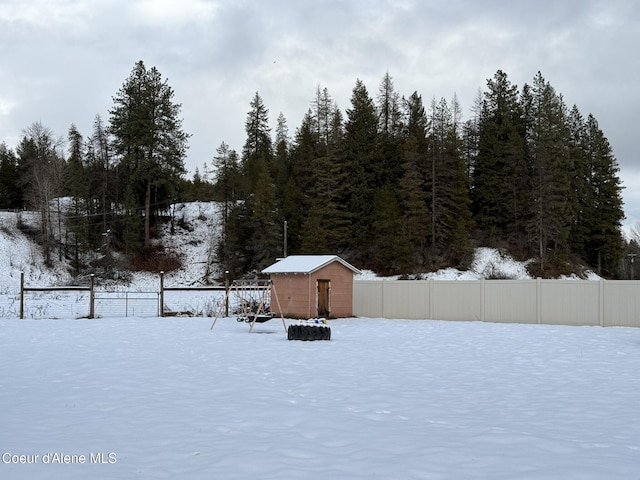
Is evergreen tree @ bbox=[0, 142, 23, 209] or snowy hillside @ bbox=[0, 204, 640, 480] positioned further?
evergreen tree @ bbox=[0, 142, 23, 209]

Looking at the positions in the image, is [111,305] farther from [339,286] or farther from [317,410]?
[317,410]

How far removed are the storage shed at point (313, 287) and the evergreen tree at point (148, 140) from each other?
27703 mm

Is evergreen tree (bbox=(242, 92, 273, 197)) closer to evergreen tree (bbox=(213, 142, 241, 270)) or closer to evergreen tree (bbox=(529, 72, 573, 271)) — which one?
evergreen tree (bbox=(213, 142, 241, 270))

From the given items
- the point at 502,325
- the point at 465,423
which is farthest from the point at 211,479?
the point at 502,325

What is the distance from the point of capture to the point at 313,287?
2380cm

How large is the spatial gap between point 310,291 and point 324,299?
4.11 feet

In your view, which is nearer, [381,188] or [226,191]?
[381,188]

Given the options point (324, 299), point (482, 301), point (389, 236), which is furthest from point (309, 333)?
point (389, 236)

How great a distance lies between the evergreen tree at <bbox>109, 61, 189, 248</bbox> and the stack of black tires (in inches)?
1376

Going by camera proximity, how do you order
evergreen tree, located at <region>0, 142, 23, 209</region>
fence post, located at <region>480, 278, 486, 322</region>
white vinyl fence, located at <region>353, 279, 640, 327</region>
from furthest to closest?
evergreen tree, located at <region>0, 142, 23, 209</region>
fence post, located at <region>480, 278, 486, 322</region>
white vinyl fence, located at <region>353, 279, 640, 327</region>

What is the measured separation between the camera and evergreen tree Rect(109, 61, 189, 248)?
49469mm

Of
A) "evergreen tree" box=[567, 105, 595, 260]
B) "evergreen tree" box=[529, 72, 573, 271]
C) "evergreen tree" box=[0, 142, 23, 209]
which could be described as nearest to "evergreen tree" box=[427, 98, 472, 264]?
"evergreen tree" box=[529, 72, 573, 271]

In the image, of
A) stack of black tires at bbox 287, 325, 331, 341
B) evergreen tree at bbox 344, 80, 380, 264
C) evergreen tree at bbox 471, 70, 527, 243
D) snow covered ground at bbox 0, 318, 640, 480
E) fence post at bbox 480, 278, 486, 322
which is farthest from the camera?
evergreen tree at bbox 471, 70, 527, 243

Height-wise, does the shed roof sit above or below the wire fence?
above
